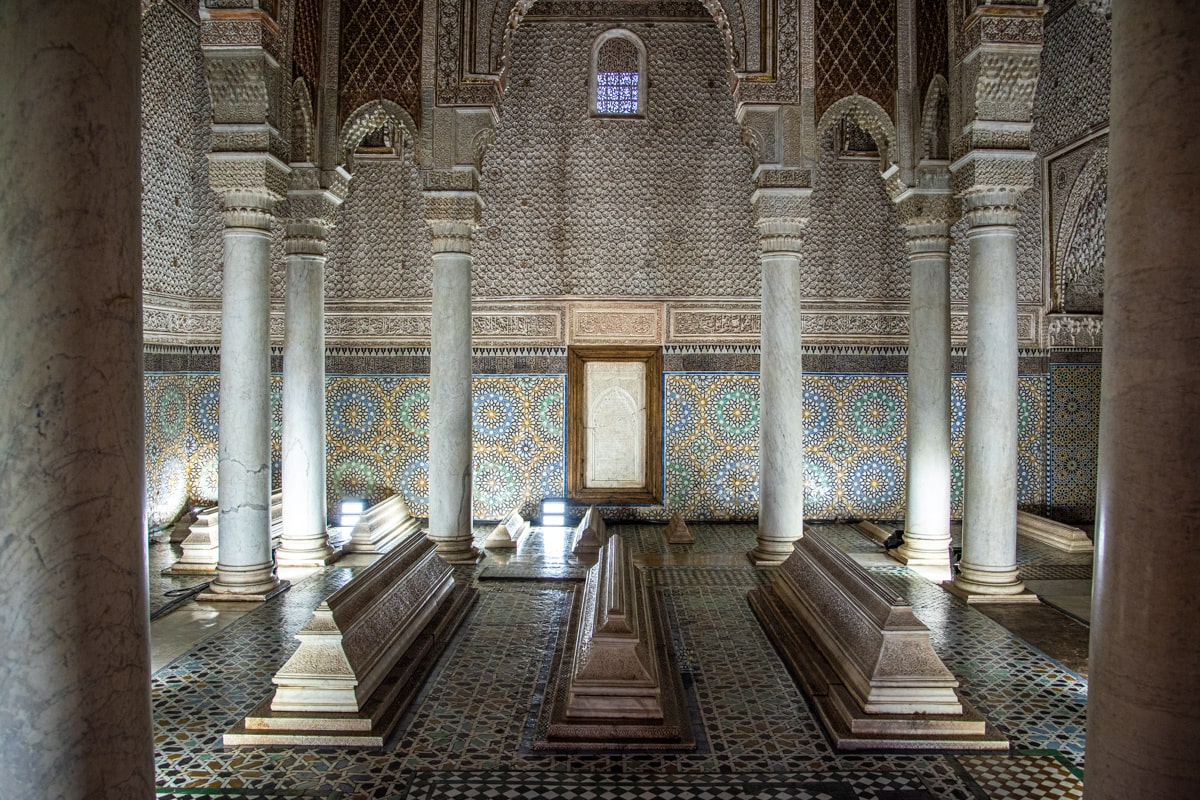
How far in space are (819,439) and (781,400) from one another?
245 centimetres

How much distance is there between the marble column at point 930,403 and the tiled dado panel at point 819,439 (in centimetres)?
206

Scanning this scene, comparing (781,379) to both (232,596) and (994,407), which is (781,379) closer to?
(994,407)

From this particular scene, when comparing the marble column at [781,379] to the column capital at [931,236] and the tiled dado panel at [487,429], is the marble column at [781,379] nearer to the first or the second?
the column capital at [931,236]

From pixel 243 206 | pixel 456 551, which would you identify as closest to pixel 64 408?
pixel 243 206

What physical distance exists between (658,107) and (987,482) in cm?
558

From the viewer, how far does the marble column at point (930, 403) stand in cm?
696

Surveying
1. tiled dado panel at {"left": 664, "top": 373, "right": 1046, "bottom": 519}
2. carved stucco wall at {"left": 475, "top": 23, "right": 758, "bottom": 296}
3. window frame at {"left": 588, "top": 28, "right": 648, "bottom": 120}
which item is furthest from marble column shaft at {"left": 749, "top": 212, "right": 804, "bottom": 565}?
window frame at {"left": 588, "top": 28, "right": 648, "bottom": 120}

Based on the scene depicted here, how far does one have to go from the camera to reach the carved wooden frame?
9.18 m

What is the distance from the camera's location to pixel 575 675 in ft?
12.3

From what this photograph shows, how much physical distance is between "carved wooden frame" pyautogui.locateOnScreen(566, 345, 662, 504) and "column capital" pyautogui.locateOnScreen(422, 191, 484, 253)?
251cm

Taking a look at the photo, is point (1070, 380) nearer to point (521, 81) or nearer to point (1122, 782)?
point (521, 81)

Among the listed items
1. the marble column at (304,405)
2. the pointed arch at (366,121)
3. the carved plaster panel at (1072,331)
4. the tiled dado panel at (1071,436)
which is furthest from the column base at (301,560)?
the carved plaster panel at (1072,331)

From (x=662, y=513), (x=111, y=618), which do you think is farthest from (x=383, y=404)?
(x=111, y=618)

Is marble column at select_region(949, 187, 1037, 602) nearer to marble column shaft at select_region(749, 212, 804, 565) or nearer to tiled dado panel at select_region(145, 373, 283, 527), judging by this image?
marble column shaft at select_region(749, 212, 804, 565)
